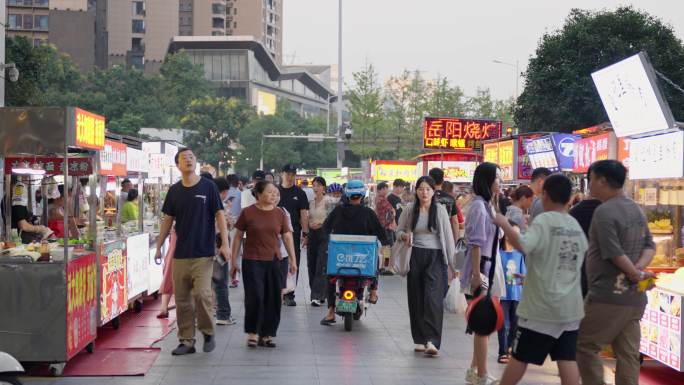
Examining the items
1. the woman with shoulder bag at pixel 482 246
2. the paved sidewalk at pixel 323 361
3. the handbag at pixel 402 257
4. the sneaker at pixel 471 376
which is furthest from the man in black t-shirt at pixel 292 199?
the woman with shoulder bag at pixel 482 246

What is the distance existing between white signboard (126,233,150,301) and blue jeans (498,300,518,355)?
4.49m

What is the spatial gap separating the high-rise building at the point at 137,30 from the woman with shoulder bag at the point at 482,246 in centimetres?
12022

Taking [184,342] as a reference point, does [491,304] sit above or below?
above

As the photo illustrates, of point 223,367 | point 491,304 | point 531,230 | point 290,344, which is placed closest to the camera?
point 531,230

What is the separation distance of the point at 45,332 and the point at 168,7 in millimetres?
124587

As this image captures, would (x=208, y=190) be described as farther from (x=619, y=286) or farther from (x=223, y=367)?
(x=619, y=286)

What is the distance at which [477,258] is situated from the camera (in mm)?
8023

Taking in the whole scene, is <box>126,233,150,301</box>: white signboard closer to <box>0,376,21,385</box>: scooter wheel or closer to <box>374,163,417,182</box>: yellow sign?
<box>0,376,21,385</box>: scooter wheel

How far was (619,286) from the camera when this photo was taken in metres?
6.72

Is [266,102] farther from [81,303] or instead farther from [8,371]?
[8,371]

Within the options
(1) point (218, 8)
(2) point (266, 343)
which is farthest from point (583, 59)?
(1) point (218, 8)

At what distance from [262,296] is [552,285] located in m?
4.66

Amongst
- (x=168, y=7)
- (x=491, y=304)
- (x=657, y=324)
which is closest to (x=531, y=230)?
(x=491, y=304)

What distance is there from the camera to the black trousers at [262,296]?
34.2ft
